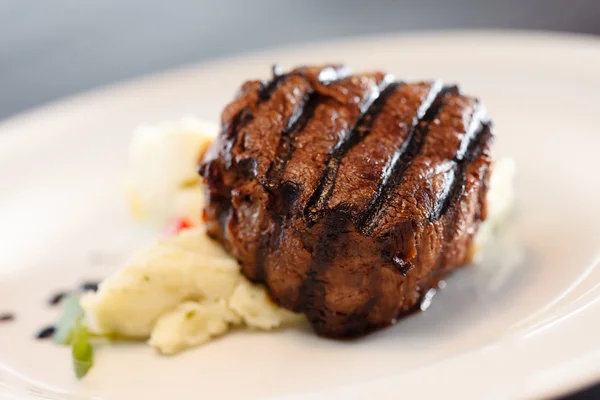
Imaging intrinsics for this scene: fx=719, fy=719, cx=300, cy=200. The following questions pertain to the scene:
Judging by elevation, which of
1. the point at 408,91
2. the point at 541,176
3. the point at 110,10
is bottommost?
the point at 110,10

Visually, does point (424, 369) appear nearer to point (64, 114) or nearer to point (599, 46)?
point (599, 46)

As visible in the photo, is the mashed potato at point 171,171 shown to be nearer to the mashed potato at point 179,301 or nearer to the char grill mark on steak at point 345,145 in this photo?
the mashed potato at point 179,301

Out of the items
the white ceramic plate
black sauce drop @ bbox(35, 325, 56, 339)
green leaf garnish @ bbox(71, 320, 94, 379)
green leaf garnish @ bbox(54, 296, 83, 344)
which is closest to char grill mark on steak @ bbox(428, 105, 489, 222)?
the white ceramic plate

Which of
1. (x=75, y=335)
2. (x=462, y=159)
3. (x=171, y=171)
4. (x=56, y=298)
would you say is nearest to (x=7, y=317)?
(x=56, y=298)

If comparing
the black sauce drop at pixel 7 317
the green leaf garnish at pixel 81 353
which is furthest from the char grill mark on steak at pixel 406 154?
the black sauce drop at pixel 7 317

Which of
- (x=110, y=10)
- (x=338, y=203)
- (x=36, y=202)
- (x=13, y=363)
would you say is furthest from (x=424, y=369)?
(x=110, y=10)

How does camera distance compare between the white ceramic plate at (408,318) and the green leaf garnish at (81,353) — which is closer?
the white ceramic plate at (408,318)

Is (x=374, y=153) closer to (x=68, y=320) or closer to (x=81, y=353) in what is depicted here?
(x=81, y=353)
